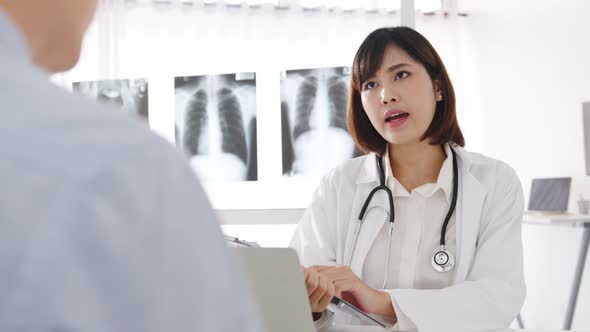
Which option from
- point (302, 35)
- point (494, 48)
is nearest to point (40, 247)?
point (302, 35)

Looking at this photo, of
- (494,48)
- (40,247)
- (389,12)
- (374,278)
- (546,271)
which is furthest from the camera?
(494,48)

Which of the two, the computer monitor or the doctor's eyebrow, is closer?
the doctor's eyebrow

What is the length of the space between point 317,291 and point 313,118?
1.61 m

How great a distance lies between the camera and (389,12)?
3.08 metres

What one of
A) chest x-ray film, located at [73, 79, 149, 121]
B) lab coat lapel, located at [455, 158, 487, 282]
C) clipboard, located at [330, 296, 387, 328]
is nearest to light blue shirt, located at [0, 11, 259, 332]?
clipboard, located at [330, 296, 387, 328]

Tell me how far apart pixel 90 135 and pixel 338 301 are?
87 centimetres

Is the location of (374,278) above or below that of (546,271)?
above

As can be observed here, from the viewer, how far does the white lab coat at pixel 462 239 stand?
1302 mm

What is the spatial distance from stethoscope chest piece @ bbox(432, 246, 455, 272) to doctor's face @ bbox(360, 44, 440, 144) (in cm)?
28

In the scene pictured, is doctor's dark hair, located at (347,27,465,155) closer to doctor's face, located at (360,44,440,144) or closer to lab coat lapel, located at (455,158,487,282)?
doctor's face, located at (360,44,440,144)

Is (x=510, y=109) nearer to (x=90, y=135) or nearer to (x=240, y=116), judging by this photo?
(x=240, y=116)

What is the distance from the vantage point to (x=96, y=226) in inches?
7.7

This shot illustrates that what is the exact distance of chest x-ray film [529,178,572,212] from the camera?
345 centimetres

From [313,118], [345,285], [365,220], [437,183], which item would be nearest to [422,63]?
[437,183]
